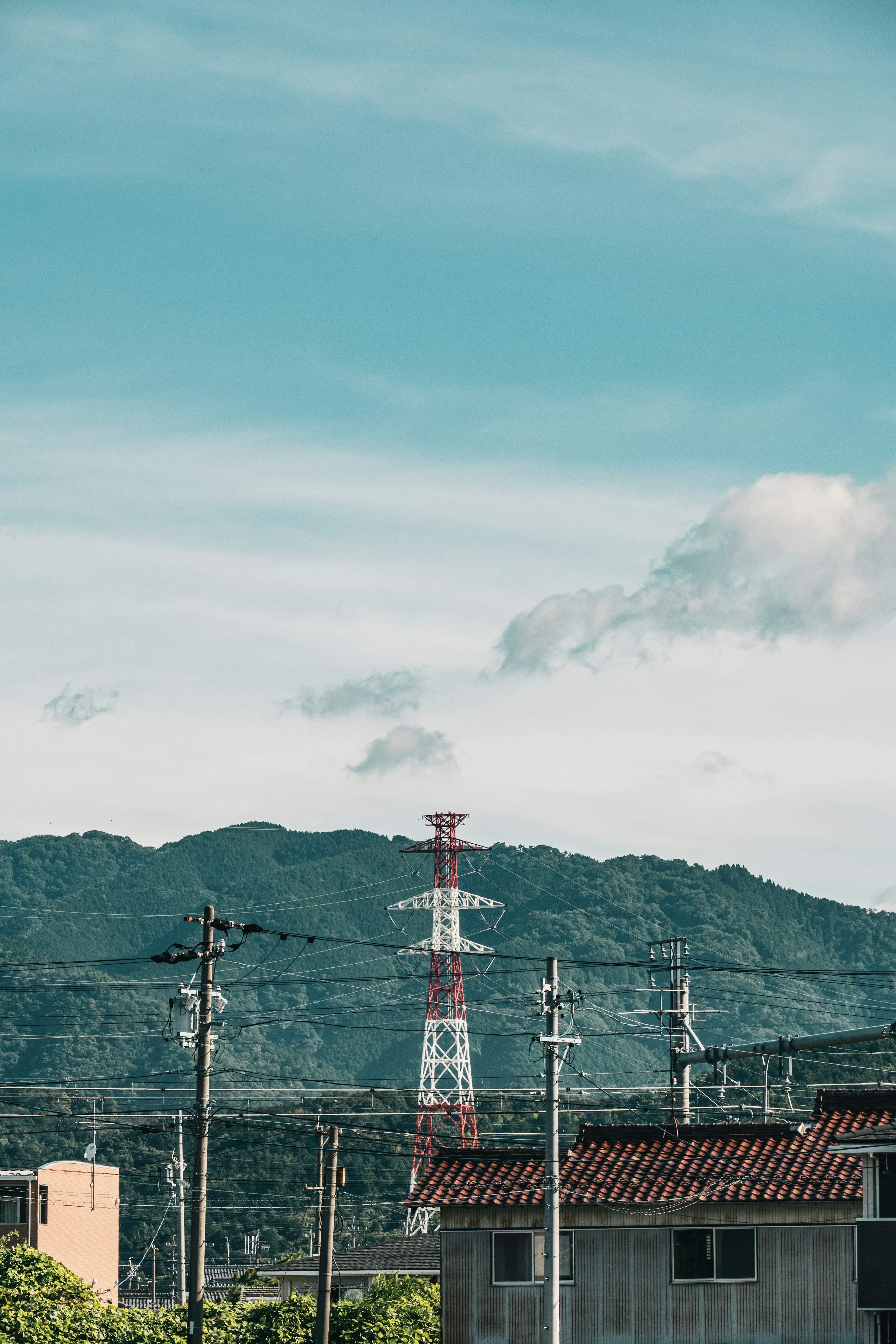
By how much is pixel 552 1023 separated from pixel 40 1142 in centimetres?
12641

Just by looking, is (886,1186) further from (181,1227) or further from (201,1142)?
(181,1227)

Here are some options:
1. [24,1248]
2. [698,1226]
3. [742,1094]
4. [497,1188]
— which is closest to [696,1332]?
[698,1226]

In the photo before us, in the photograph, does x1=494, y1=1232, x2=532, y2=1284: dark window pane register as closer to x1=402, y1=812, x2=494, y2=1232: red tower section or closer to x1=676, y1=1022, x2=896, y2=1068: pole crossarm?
x1=676, y1=1022, x2=896, y2=1068: pole crossarm

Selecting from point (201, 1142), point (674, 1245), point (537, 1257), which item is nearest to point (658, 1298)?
point (674, 1245)

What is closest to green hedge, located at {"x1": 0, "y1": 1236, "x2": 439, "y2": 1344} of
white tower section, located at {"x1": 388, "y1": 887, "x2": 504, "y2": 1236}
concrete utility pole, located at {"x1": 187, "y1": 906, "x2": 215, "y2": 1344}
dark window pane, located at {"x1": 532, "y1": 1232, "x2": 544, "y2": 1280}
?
dark window pane, located at {"x1": 532, "y1": 1232, "x2": 544, "y2": 1280}

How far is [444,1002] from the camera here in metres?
98.9

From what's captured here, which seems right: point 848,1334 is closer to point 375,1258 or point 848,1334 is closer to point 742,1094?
point 375,1258

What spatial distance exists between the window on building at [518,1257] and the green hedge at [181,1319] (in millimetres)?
8561

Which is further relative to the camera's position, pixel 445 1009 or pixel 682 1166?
pixel 445 1009

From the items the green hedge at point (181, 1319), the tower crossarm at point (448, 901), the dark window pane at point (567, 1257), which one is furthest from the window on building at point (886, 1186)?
the tower crossarm at point (448, 901)

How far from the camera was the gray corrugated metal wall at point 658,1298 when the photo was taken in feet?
137

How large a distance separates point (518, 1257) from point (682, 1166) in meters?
4.63

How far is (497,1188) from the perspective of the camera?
143 ft

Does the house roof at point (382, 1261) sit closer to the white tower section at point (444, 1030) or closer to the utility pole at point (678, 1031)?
the white tower section at point (444, 1030)
